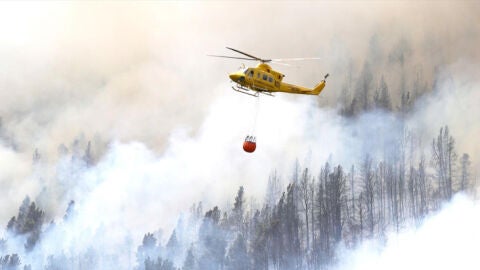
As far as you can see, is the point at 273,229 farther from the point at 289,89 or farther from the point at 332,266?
the point at 289,89

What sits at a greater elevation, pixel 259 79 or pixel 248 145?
pixel 259 79

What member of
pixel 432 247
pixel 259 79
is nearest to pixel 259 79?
pixel 259 79

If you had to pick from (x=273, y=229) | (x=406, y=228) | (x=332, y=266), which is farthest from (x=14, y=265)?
(x=406, y=228)

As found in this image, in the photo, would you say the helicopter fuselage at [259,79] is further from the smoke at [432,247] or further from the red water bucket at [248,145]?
the smoke at [432,247]

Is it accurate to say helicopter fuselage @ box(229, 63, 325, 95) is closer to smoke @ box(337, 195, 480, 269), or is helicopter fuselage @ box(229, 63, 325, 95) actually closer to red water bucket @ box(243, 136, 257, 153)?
red water bucket @ box(243, 136, 257, 153)

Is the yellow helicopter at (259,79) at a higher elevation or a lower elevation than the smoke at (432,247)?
higher

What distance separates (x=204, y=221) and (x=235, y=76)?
5817 centimetres

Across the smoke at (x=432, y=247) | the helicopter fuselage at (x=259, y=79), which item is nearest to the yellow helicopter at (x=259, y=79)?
the helicopter fuselage at (x=259, y=79)

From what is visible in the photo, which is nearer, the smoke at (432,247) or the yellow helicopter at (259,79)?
the yellow helicopter at (259,79)

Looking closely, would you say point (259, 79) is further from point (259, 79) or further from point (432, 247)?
point (432, 247)

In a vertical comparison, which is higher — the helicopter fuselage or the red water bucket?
the helicopter fuselage

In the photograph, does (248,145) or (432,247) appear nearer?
(248,145)

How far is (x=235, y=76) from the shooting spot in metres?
72.6

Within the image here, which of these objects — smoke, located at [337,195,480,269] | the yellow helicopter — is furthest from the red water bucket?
smoke, located at [337,195,480,269]
